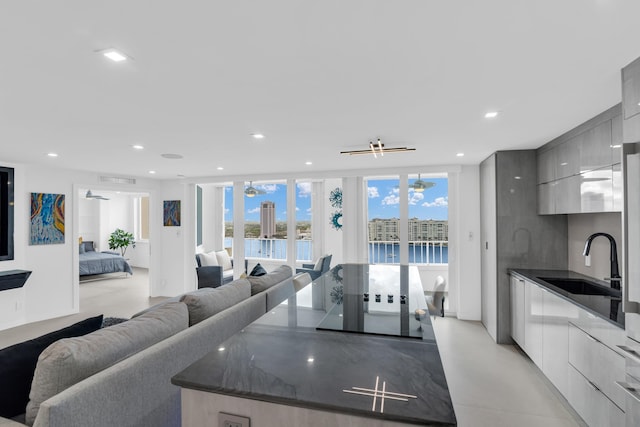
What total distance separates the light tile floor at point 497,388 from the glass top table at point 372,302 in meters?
1.07

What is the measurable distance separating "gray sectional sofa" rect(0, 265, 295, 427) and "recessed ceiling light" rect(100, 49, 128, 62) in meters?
1.41

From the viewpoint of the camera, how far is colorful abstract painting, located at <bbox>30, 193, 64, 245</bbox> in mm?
4895

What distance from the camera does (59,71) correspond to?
1781 millimetres

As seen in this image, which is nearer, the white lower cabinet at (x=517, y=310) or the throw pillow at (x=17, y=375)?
the throw pillow at (x=17, y=375)

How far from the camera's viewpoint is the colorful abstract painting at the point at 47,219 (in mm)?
4895

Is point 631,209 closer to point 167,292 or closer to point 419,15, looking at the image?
point 419,15

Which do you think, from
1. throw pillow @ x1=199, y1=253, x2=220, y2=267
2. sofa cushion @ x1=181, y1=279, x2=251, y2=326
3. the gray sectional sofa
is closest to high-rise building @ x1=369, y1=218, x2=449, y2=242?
throw pillow @ x1=199, y1=253, x2=220, y2=267

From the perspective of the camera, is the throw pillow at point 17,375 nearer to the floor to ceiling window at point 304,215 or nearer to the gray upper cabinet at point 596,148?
the gray upper cabinet at point 596,148

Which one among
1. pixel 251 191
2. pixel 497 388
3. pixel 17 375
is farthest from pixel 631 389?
pixel 251 191

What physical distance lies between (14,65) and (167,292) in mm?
5567

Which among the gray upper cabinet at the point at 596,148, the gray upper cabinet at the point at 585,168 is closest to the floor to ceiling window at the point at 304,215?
the gray upper cabinet at the point at 585,168

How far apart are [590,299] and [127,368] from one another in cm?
318

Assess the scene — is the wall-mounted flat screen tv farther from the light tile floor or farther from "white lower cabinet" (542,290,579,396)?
"white lower cabinet" (542,290,579,396)

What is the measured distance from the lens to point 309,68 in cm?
178
